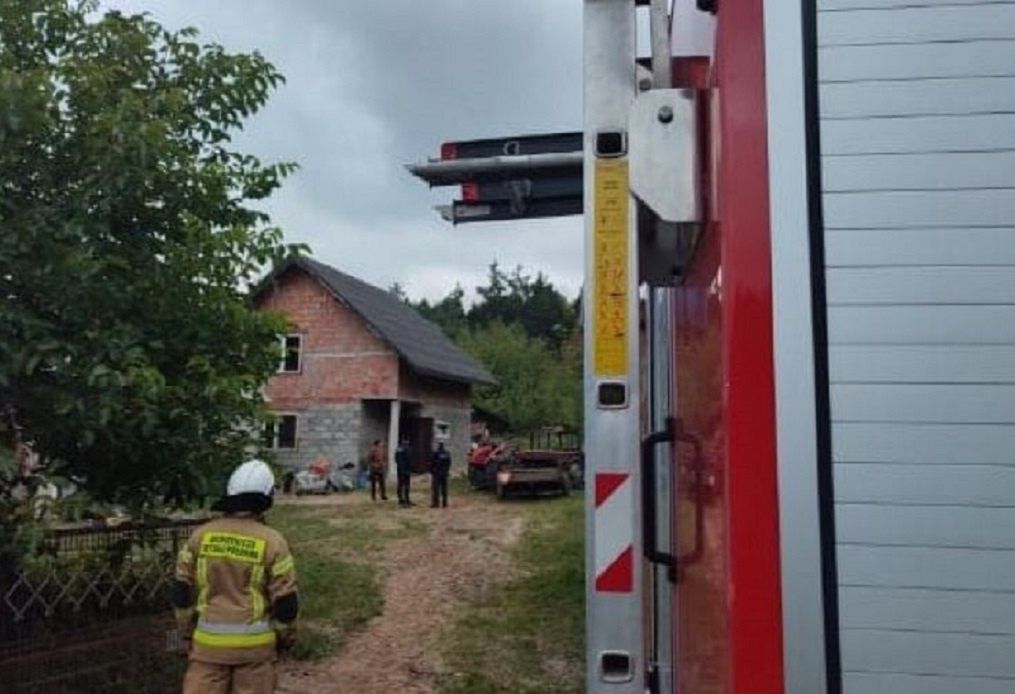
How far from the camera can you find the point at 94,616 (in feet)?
25.4

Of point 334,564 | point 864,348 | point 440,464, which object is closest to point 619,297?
point 864,348

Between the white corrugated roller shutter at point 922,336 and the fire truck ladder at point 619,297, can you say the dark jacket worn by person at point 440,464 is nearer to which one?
the fire truck ladder at point 619,297

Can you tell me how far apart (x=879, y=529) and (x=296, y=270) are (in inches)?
1308

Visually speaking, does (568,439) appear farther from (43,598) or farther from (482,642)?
→ (43,598)

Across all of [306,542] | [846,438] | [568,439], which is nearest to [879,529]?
[846,438]

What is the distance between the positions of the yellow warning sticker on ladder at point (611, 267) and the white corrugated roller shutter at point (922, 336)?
53cm

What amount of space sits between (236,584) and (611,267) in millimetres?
3946

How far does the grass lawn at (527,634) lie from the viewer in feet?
31.0

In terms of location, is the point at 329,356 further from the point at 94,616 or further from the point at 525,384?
the point at 94,616

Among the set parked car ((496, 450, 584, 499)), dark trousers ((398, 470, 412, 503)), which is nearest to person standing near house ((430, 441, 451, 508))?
dark trousers ((398, 470, 412, 503))

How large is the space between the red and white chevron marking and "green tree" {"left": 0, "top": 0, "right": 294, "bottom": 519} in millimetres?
4825

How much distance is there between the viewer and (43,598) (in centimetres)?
733

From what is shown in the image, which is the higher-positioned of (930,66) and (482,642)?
(930,66)

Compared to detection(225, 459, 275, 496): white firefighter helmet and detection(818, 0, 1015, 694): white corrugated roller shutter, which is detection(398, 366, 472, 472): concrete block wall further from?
detection(818, 0, 1015, 694): white corrugated roller shutter
